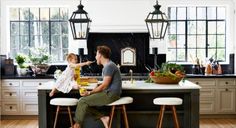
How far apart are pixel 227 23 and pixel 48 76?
3.57m

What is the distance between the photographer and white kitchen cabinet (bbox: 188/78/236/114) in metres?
7.44

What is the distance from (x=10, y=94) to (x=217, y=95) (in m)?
3.74

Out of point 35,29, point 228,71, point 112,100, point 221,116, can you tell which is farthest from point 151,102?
point 35,29

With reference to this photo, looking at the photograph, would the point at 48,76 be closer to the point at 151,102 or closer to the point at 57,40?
the point at 57,40

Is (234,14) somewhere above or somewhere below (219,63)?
above

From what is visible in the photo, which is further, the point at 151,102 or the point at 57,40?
the point at 57,40

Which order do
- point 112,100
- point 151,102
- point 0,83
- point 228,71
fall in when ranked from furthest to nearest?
1. point 228,71
2. point 0,83
3. point 151,102
4. point 112,100

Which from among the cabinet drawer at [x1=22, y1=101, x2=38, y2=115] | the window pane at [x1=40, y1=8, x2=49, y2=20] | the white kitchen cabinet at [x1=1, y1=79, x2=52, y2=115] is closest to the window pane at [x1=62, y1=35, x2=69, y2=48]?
the window pane at [x1=40, y1=8, x2=49, y2=20]

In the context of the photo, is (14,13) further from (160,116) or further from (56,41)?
(160,116)

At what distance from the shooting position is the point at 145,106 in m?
5.66

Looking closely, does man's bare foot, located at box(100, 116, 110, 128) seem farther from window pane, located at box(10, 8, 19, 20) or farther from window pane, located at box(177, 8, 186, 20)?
window pane, located at box(10, 8, 19, 20)

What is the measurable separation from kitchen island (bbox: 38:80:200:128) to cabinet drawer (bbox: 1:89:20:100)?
203 centimetres

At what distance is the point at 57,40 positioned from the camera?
26.7 feet

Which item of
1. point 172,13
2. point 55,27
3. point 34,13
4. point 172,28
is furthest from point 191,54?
point 34,13
